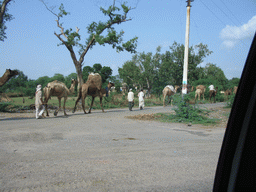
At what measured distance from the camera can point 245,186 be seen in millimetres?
1260

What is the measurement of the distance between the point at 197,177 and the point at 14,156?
371cm

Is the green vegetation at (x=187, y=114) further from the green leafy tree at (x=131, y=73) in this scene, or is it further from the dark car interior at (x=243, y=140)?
the green leafy tree at (x=131, y=73)

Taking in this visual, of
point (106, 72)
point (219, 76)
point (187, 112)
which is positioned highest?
point (106, 72)

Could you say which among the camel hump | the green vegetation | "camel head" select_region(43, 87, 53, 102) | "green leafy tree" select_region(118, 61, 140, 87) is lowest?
the green vegetation

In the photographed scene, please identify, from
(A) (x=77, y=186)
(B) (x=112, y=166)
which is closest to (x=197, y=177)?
(B) (x=112, y=166)

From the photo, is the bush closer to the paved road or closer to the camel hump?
the paved road

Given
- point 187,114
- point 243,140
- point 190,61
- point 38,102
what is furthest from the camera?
point 190,61

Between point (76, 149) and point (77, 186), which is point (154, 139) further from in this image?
point (77, 186)

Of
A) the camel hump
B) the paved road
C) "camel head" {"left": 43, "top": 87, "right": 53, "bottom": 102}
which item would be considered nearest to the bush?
the paved road

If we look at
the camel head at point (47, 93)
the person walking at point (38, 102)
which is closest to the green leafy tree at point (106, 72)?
the camel head at point (47, 93)

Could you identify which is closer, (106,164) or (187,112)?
(106,164)

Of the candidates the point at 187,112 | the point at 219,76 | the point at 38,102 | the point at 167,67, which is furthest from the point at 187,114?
the point at 167,67

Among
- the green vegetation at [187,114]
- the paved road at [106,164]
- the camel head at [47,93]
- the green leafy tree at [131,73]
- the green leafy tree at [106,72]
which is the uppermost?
the green leafy tree at [106,72]

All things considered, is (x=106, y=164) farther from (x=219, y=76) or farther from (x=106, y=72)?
(x=106, y=72)
